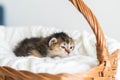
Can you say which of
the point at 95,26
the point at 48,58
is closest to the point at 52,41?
the point at 48,58

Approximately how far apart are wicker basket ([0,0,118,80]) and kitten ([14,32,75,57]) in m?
0.36

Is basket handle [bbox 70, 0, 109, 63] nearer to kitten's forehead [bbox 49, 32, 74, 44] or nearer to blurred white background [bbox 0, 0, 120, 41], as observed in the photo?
kitten's forehead [bbox 49, 32, 74, 44]

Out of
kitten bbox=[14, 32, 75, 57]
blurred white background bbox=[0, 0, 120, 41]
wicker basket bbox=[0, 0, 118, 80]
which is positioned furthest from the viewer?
blurred white background bbox=[0, 0, 120, 41]

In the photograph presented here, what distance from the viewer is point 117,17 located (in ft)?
4.98

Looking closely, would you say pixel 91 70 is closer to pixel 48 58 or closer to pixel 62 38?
pixel 48 58

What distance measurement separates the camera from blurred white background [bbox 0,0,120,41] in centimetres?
153

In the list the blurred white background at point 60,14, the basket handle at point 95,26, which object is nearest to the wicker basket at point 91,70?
the basket handle at point 95,26

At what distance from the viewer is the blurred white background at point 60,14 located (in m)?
1.53

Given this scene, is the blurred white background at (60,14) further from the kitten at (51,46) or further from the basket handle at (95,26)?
the basket handle at (95,26)

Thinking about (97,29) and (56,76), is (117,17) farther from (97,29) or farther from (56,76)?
(56,76)

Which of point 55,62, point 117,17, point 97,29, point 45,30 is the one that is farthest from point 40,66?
point 117,17

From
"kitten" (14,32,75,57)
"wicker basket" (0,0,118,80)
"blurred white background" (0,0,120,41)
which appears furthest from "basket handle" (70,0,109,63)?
"blurred white background" (0,0,120,41)

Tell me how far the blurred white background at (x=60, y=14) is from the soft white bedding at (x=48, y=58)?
12.7 inches

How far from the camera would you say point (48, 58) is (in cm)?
86
